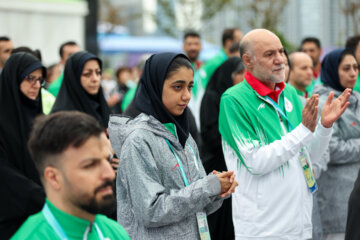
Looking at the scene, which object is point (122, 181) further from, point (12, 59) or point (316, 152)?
point (12, 59)

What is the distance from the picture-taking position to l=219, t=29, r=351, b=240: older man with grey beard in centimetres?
427

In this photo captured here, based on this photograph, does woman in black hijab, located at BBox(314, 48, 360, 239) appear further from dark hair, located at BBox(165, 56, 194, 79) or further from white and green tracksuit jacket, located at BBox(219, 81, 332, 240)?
dark hair, located at BBox(165, 56, 194, 79)

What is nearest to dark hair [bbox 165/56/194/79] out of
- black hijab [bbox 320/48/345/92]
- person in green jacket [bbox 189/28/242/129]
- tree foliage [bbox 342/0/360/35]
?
black hijab [bbox 320/48/345/92]

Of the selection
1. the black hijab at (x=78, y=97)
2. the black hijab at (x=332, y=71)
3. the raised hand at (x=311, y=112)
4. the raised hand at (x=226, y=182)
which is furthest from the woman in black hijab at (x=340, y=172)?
the raised hand at (x=226, y=182)

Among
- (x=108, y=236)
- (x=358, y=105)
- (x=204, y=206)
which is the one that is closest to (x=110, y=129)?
(x=204, y=206)

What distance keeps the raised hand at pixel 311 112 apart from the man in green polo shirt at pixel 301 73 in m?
2.96

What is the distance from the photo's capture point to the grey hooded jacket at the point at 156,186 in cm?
338

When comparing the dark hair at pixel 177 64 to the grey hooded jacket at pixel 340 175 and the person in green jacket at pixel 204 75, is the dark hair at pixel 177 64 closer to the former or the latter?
the grey hooded jacket at pixel 340 175

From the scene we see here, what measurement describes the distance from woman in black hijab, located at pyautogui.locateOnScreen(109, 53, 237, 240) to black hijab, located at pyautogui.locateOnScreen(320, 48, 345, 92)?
2.85 m

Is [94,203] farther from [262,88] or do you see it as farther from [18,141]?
[18,141]

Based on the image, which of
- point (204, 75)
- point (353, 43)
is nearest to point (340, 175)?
point (353, 43)

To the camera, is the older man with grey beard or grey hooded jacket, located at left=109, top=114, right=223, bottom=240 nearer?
grey hooded jacket, located at left=109, top=114, right=223, bottom=240

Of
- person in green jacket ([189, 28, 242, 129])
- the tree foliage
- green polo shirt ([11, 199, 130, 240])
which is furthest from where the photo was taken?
the tree foliage

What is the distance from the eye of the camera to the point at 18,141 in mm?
5113
